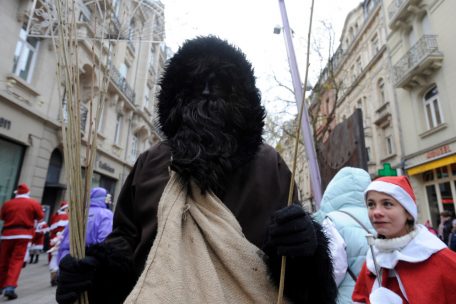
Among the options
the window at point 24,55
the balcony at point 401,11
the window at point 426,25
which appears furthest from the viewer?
the balcony at point 401,11

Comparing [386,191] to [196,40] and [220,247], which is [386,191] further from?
[196,40]

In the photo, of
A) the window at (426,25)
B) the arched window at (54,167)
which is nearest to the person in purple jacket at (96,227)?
the arched window at (54,167)

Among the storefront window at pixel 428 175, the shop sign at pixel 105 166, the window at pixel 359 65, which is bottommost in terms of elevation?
the storefront window at pixel 428 175

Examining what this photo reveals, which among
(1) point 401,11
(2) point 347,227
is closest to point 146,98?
(1) point 401,11

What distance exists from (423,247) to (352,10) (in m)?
24.0

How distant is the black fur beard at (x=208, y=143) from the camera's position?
46.2 inches

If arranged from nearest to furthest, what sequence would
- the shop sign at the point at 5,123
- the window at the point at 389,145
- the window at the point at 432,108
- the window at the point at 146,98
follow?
the shop sign at the point at 5,123, the window at the point at 432,108, the window at the point at 389,145, the window at the point at 146,98

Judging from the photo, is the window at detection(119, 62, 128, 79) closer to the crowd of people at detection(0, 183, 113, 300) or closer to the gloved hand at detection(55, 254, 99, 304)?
the crowd of people at detection(0, 183, 113, 300)

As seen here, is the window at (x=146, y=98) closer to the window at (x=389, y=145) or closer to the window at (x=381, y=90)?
the window at (x=381, y=90)

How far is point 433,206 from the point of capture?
39.0 ft

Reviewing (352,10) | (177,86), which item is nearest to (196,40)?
(177,86)

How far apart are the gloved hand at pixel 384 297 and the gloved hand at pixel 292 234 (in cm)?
97

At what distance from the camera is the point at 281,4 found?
3104mm

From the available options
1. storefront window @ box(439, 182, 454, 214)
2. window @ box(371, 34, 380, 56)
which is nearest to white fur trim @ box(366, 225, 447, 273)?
storefront window @ box(439, 182, 454, 214)
